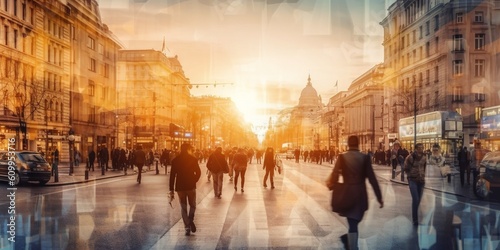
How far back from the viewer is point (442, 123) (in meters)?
38.2

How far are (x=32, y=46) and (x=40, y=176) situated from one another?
2886cm

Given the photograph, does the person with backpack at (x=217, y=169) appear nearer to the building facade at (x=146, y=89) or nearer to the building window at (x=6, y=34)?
the building window at (x=6, y=34)

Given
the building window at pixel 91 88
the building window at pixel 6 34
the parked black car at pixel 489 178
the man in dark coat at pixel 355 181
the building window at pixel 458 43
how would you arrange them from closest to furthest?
the man in dark coat at pixel 355 181
the parked black car at pixel 489 178
the building window at pixel 6 34
the building window at pixel 91 88
the building window at pixel 458 43

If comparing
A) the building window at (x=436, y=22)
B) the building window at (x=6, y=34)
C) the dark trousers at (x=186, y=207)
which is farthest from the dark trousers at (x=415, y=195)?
the building window at (x=436, y=22)

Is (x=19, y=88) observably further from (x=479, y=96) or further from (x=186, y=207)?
(x=479, y=96)

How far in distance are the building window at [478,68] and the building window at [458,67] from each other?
183cm

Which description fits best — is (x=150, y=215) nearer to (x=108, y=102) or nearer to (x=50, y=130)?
(x=50, y=130)

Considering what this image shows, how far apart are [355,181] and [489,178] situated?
13.3 metres

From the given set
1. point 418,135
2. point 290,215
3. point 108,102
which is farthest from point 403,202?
point 108,102

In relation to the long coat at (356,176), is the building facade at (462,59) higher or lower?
higher

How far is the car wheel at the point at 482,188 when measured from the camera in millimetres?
19250

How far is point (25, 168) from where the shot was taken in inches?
949

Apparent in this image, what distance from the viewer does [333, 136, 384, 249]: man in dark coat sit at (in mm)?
8000

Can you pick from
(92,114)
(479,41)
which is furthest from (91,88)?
(479,41)
